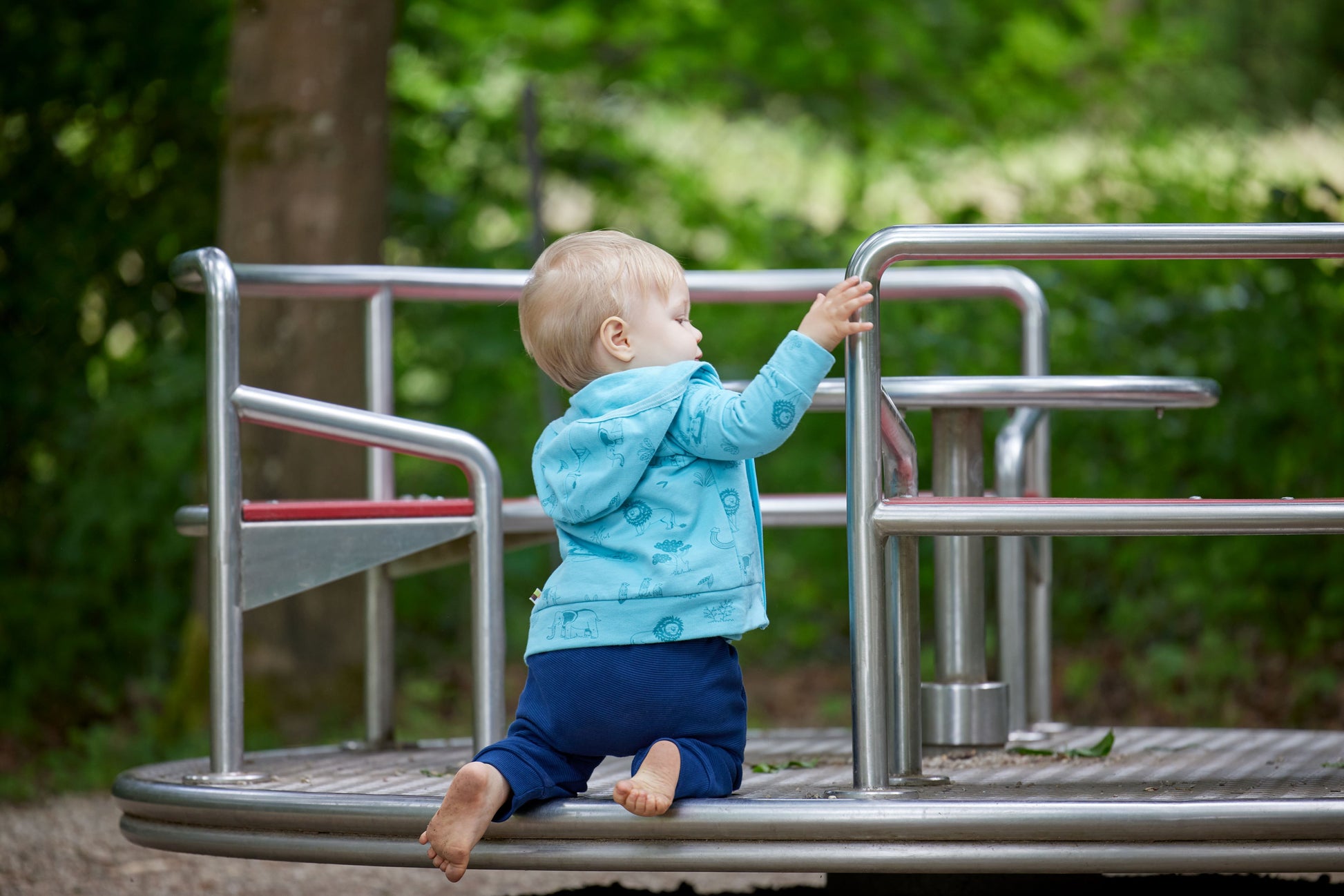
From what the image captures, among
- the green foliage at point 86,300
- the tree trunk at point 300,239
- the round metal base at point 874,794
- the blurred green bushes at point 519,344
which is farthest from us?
the green foliage at point 86,300

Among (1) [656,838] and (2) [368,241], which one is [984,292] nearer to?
(1) [656,838]

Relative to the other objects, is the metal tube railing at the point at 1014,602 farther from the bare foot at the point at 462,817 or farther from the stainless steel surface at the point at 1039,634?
the bare foot at the point at 462,817

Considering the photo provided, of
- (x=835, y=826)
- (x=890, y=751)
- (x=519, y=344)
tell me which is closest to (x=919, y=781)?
(x=890, y=751)

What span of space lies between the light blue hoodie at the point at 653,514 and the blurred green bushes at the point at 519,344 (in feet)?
9.94

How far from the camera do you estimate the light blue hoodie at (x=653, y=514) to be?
2.12m

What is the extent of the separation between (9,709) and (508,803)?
466 centimetres

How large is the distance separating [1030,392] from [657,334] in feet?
2.29

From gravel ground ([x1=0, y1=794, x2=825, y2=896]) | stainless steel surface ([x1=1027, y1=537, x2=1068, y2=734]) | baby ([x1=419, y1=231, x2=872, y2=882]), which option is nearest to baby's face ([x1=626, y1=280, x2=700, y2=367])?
baby ([x1=419, y1=231, x2=872, y2=882])

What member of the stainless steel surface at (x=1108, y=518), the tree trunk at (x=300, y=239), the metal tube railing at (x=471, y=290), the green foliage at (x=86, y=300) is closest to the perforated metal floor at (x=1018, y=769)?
the metal tube railing at (x=471, y=290)

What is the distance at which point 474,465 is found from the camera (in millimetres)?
2584

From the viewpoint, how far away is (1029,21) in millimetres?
9203

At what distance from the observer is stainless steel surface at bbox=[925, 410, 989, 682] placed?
2.73 m

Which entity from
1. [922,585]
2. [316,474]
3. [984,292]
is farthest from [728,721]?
[922,585]

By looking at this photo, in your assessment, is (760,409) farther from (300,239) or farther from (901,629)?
(300,239)
